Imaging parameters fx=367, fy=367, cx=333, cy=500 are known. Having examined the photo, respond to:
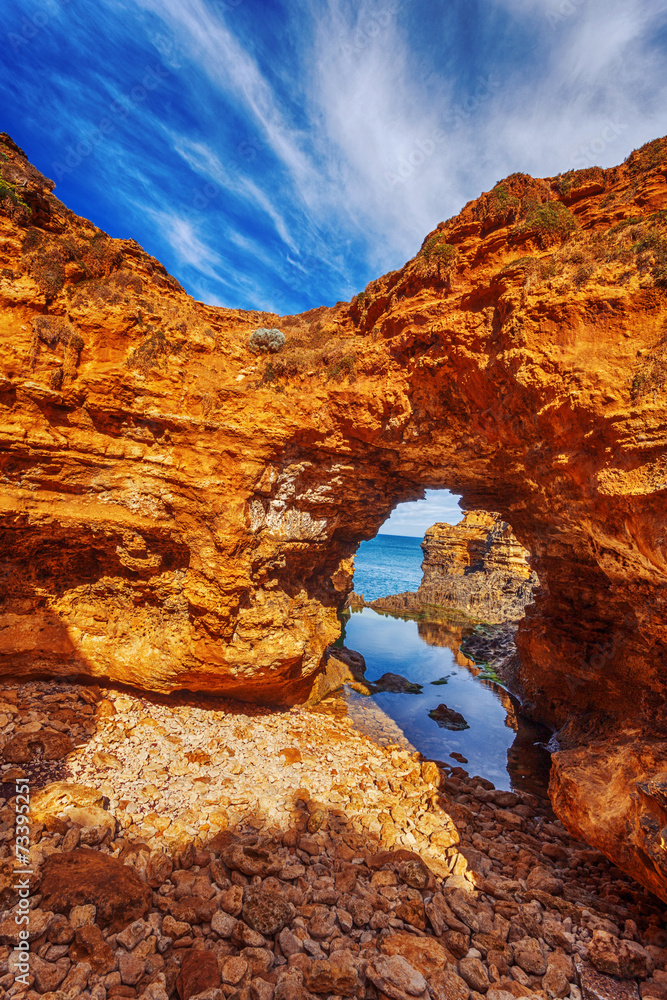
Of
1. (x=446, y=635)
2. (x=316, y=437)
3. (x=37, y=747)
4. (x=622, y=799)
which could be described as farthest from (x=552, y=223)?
(x=446, y=635)

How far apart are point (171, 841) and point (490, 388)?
8.78 m

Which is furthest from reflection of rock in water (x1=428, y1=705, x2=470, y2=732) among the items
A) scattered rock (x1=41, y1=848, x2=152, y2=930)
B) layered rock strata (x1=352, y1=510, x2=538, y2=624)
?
layered rock strata (x1=352, y1=510, x2=538, y2=624)

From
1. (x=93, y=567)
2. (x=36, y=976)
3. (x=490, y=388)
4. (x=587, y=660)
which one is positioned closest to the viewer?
(x=36, y=976)

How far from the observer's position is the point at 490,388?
7.00 meters

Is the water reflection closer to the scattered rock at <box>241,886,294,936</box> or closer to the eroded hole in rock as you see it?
the eroded hole in rock

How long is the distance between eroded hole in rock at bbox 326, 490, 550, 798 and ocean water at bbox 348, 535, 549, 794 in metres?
0.03

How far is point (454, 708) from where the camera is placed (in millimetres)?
12508

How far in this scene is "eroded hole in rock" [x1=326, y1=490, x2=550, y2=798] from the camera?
10.0 meters

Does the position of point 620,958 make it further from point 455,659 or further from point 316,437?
point 455,659

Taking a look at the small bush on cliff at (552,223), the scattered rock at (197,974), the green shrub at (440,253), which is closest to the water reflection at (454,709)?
the scattered rock at (197,974)

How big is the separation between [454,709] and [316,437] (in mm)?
10420

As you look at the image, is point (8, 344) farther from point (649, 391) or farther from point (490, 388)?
point (649, 391)

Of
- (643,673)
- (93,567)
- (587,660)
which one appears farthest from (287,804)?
(587,660)

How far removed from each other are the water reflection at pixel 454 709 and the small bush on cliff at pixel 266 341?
33.5 feet
